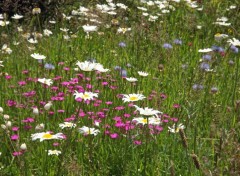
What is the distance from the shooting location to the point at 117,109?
2725mm

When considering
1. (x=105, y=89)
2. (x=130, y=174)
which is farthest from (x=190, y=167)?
(x=105, y=89)

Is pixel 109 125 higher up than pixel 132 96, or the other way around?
pixel 132 96

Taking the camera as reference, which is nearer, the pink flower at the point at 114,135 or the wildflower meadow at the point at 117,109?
the wildflower meadow at the point at 117,109

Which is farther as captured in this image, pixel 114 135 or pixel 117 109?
pixel 117 109

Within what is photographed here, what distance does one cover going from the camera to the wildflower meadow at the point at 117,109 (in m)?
2.13

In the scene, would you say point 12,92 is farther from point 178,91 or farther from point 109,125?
point 178,91

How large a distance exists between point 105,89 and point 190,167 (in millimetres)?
1178

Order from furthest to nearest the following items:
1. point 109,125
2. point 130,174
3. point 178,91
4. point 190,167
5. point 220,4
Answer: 1. point 220,4
2. point 178,91
3. point 109,125
4. point 130,174
5. point 190,167

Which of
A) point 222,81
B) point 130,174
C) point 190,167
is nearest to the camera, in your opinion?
point 190,167

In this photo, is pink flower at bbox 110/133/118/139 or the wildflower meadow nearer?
the wildflower meadow

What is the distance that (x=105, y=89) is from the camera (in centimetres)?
308

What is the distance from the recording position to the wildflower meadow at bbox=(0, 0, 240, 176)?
213 cm

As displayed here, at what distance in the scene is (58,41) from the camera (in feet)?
14.4

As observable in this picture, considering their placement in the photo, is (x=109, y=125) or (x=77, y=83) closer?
(x=109, y=125)
